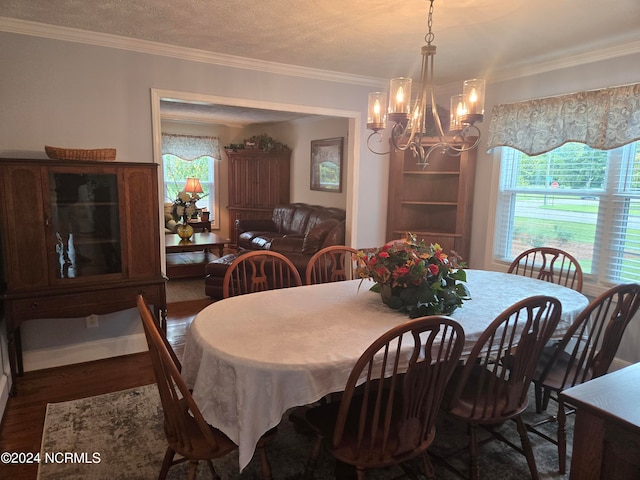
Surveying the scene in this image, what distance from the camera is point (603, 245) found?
10.2 feet

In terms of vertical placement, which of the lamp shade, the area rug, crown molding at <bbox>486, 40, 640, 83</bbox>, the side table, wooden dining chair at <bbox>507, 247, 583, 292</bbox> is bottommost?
the area rug

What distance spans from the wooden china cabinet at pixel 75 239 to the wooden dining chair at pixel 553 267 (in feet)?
8.82

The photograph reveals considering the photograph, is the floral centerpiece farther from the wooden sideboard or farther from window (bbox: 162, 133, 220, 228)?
window (bbox: 162, 133, 220, 228)

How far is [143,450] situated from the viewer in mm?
2148

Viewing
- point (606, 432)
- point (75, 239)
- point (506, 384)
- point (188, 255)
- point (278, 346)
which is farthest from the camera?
point (188, 255)

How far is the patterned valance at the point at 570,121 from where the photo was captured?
9.29 ft

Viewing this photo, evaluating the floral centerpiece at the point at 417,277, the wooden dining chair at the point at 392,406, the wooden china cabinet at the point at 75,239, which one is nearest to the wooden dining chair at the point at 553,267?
the floral centerpiece at the point at 417,277

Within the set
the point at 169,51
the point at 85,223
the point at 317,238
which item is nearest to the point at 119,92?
the point at 169,51

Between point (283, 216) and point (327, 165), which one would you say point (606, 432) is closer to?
point (327, 165)

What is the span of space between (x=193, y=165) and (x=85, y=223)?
531 cm

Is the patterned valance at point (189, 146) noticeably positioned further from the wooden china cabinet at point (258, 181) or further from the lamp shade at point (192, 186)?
the lamp shade at point (192, 186)

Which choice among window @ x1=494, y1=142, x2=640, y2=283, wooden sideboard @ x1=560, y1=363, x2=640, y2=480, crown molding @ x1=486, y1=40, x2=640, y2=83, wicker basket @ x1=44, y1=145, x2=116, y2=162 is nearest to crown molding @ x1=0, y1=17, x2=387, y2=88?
wicker basket @ x1=44, y1=145, x2=116, y2=162

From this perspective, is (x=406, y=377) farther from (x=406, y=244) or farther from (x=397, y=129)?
(x=397, y=129)

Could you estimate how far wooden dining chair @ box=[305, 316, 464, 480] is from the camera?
4.69 feet
